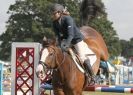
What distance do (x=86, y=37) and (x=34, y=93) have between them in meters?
1.64

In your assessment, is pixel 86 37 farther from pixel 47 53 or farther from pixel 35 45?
pixel 47 53

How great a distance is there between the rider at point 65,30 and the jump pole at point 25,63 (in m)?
1.84

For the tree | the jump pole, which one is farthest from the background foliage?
the tree

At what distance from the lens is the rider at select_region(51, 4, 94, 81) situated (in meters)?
7.77

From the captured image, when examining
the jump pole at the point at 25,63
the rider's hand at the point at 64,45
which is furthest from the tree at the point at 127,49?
the rider's hand at the point at 64,45

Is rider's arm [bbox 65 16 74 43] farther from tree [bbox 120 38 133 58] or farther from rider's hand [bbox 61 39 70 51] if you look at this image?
tree [bbox 120 38 133 58]

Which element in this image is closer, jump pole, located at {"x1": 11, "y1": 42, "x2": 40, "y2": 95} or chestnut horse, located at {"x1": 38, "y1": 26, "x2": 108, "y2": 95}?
chestnut horse, located at {"x1": 38, "y1": 26, "x2": 108, "y2": 95}

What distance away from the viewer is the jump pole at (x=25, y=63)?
1019cm

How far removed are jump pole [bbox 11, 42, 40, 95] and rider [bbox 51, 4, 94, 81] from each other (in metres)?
1.84

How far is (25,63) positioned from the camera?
10516 mm

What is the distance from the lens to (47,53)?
7137 millimetres

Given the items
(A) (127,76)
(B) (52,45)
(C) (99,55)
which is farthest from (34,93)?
(A) (127,76)

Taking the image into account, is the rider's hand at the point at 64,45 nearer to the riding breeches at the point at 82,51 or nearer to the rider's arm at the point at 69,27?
the rider's arm at the point at 69,27

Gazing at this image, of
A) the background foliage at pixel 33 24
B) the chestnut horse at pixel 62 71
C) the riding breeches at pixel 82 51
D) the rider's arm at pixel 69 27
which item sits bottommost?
the chestnut horse at pixel 62 71
